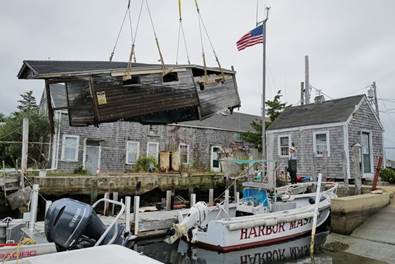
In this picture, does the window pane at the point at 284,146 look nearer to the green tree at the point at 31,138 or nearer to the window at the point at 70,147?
the window at the point at 70,147

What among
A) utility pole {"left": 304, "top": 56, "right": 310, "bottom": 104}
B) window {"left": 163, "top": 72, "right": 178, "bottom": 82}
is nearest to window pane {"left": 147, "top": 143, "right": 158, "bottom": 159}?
utility pole {"left": 304, "top": 56, "right": 310, "bottom": 104}

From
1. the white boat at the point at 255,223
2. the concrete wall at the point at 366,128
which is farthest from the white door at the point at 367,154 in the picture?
the white boat at the point at 255,223

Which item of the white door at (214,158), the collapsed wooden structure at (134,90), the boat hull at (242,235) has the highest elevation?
the collapsed wooden structure at (134,90)

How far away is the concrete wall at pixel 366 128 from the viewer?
14.6 meters

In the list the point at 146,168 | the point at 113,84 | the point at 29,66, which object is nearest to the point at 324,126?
the point at 146,168

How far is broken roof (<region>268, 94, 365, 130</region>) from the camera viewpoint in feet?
48.9

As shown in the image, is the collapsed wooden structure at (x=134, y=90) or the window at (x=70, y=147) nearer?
the collapsed wooden structure at (x=134, y=90)

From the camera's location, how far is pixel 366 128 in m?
15.4

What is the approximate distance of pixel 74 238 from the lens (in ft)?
14.3

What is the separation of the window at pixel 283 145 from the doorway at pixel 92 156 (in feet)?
33.1

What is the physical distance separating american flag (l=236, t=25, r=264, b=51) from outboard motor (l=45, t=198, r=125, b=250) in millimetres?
10170

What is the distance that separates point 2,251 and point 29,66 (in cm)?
442

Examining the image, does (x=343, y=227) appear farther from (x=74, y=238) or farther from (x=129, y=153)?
(x=129, y=153)

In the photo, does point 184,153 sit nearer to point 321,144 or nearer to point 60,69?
point 321,144
